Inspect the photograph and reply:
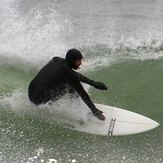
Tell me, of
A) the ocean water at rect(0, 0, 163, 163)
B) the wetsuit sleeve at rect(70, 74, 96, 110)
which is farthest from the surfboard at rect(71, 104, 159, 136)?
the wetsuit sleeve at rect(70, 74, 96, 110)

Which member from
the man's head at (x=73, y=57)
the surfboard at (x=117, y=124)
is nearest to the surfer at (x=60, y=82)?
the man's head at (x=73, y=57)

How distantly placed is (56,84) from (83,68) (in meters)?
2.19

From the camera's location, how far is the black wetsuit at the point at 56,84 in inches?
198

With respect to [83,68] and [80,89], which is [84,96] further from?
[83,68]

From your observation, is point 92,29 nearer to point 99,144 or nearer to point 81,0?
point 81,0

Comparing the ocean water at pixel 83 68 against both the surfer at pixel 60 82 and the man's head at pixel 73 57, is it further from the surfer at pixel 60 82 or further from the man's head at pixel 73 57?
the man's head at pixel 73 57

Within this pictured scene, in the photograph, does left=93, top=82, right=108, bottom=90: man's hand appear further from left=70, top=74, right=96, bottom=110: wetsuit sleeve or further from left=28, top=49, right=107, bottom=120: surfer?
left=70, top=74, right=96, bottom=110: wetsuit sleeve

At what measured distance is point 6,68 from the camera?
704 cm

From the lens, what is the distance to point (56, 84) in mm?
5160

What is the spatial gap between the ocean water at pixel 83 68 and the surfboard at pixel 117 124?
10 centimetres

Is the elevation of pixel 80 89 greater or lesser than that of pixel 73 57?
lesser

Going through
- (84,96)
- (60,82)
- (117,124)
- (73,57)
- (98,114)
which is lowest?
(117,124)

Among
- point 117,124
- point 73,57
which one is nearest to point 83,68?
point 117,124

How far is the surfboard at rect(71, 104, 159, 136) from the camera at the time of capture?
5.34 metres
